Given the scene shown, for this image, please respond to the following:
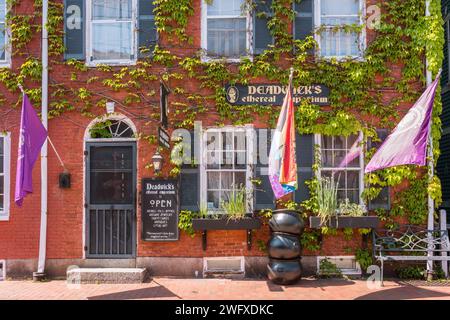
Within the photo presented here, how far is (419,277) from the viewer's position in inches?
307

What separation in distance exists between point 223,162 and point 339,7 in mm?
4115

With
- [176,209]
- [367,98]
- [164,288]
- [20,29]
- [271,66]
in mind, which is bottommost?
[164,288]

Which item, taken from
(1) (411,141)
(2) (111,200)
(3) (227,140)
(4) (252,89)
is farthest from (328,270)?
(2) (111,200)

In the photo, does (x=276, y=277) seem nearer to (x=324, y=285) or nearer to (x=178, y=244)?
(x=324, y=285)

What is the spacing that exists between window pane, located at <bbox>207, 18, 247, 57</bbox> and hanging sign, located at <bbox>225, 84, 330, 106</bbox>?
2.60 feet

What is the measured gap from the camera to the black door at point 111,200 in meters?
8.22

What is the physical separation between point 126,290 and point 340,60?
6112mm

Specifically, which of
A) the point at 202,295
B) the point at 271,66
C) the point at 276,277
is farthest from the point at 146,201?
the point at 271,66

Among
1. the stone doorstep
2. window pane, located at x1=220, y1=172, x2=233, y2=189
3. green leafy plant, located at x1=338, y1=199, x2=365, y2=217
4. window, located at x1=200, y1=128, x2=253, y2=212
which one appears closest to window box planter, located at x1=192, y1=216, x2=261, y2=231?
window, located at x1=200, y1=128, x2=253, y2=212

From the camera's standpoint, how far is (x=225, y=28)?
27.7ft

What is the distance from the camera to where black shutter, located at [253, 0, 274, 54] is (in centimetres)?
825

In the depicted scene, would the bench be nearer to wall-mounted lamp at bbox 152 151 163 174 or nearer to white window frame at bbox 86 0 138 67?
wall-mounted lamp at bbox 152 151 163 174

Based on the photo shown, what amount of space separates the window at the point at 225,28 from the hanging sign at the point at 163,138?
79.6 inches

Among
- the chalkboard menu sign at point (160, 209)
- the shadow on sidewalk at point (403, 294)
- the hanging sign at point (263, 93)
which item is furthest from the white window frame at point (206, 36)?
the shadow on sidewalk at point (403, 294)
